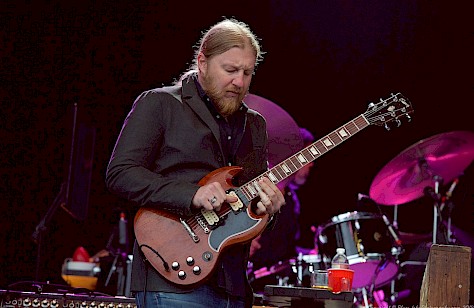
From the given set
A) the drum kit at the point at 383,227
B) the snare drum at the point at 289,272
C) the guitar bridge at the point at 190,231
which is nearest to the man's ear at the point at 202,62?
the guitar bridge at the point at 190,231

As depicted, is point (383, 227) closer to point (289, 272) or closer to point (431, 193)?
point (431, 193)

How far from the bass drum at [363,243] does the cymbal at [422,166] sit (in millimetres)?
A: 342

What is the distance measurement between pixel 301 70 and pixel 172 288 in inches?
216

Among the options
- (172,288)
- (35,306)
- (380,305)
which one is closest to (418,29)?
(380,305)

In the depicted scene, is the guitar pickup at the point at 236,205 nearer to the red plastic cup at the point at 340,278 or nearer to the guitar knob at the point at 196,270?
the guitar knob at the point at 196,270

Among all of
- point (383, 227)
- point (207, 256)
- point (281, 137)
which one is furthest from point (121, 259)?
point (207, 256)

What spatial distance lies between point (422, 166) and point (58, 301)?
345cm

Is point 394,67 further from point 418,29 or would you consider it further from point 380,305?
point 380,305

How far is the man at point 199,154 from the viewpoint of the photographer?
263 cm

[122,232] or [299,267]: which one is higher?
[122,232]

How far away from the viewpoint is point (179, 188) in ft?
8.68

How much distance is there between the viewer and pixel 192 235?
2.73 meters

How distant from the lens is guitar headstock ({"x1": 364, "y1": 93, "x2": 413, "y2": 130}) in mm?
3295

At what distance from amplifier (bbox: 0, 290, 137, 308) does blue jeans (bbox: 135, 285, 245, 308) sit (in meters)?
1.38
